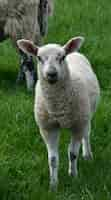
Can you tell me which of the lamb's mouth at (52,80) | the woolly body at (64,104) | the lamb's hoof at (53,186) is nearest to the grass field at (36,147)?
the lamb's hoof at (53,186)

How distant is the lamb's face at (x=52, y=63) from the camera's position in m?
5.04

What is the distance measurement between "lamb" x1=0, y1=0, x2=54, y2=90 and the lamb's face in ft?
11.7

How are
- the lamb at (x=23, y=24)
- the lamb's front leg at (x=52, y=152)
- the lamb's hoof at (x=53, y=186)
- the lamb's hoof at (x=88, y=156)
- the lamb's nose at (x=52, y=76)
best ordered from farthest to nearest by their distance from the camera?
the lamb at (x=23, y=24) → the lamb's hoof at (x=88, y=156) → the lamb's front leg at (x=52, y=152) → the lamb's hoof at (x=53, y=186) → the lamb's nose at (x=52, y=76)

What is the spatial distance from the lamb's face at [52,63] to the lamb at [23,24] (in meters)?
3.57

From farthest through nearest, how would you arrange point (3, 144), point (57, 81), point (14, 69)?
point (14, 69) < point (3, 144) < point (57, 81)

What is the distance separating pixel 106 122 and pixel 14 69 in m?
2.79

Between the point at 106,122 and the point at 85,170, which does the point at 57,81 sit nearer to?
the point at 85,170

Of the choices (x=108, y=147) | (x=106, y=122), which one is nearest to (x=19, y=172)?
(x=108, y=147)

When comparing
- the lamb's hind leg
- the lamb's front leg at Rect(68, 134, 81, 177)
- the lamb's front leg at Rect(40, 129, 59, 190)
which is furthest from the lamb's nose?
the lamb's hind leg

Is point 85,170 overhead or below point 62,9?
below

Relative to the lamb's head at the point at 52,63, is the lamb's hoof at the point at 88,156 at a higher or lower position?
lower

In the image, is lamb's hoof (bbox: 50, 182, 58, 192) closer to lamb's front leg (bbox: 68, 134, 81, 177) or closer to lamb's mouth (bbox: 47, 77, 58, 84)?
lamb's front leg (bbox: 68, 134, 81, 177)

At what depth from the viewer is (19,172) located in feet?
18.7

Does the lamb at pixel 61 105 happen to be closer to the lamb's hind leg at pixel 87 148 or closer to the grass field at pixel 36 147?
the grass field at pixel 36 147
